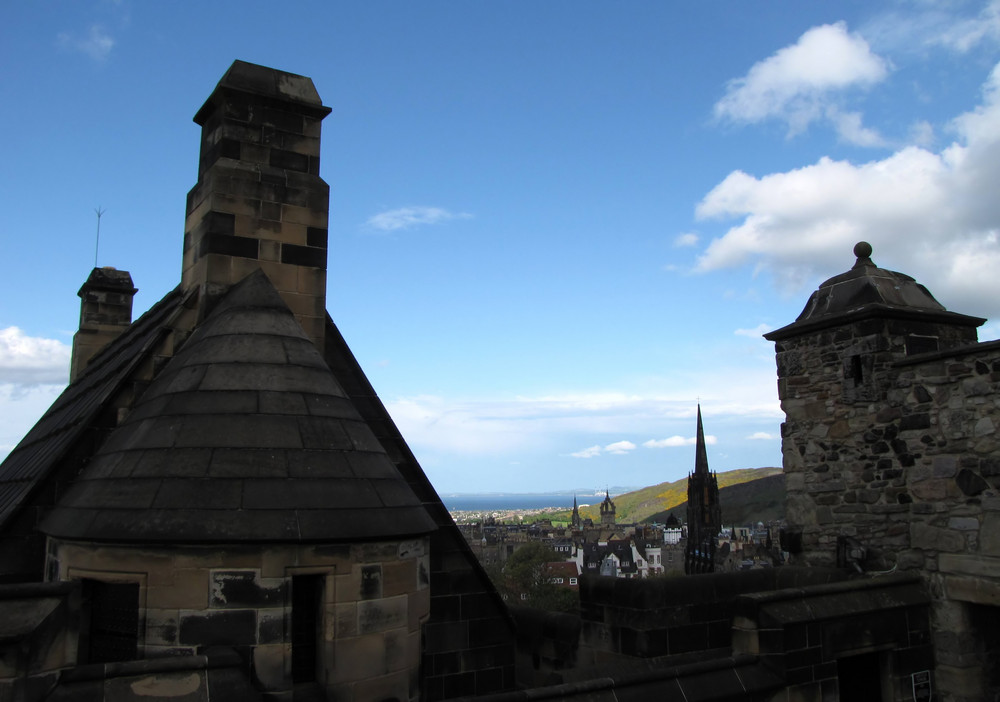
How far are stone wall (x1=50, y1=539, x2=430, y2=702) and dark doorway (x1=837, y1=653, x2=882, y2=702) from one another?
15.2 feet

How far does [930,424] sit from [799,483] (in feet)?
5.40

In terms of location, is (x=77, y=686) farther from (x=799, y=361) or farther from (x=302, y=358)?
(x=799, y=361)

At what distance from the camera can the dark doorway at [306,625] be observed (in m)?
5.13

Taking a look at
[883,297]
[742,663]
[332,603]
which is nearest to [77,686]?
[332,603]

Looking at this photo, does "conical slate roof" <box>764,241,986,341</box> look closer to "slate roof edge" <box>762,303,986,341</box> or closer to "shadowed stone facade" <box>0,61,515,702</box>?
"slate roof edge" <box>762,303,986,341</box>

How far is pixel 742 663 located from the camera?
6152 millimetres

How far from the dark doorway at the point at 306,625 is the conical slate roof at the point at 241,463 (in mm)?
417

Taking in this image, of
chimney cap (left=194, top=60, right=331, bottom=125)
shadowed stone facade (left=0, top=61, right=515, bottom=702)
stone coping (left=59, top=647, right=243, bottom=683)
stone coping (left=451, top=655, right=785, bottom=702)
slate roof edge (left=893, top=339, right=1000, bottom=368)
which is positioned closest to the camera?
stone coping (left=59, top=647, right=243, bottom=683)

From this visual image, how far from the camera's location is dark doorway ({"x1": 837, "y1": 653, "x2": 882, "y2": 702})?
746 centimetres

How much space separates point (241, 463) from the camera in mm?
5195

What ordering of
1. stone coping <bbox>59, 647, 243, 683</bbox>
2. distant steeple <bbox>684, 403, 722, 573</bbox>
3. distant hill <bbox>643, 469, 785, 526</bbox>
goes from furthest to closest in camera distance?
distant hill <bbox>643, 469, 785, 526</bbox> < distant steeple <bbox>684, 403, 722, 573</bbox> < stone coping <bbox>59, 647, 243, 683</bbox>

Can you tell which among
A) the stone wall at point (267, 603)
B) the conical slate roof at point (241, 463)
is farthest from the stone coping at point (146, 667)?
the conical slate roof at point (241, 463)

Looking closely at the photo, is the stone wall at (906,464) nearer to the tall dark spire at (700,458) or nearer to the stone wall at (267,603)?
the stone wall at (267,603)

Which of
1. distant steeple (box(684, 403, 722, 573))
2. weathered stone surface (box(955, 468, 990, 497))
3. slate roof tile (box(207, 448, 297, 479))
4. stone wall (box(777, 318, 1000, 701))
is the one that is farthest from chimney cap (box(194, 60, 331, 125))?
distant steeple (box(684, 403, 722, 573))
